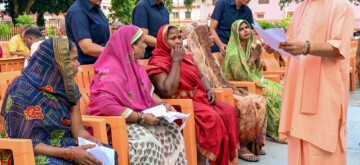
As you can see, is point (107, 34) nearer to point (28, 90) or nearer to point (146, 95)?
point (146, 95)

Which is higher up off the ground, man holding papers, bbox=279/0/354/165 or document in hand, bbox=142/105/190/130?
man holding papers, bbox=279/0/354/165

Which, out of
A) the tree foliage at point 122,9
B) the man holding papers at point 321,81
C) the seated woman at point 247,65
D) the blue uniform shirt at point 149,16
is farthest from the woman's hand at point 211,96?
the tree foliage at point 122,9

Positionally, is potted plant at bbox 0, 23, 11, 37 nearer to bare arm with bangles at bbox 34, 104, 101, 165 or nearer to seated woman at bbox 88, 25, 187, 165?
seated woman at bbox 88, 25, 187, 165

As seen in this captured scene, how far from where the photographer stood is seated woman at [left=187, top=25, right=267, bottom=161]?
4.61 metres

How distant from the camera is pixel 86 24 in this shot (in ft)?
13.1

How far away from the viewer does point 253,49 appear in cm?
544

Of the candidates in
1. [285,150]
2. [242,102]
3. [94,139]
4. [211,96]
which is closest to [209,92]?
[211,96]

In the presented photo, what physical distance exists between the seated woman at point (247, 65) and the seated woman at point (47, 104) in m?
2.68

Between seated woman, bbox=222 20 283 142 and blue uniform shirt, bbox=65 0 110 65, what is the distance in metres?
1.64

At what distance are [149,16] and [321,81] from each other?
231 centimetres

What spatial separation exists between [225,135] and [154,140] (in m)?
0.88

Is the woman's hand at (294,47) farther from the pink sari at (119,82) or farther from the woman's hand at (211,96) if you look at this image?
the woman's hand at (211,96)

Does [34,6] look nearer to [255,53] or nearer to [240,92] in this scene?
[255,53]

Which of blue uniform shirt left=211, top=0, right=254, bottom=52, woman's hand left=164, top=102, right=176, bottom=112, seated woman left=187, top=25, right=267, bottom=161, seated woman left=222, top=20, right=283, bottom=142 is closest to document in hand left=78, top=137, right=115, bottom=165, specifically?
woman's hand left=164, top=102, right=176, bottom=112
